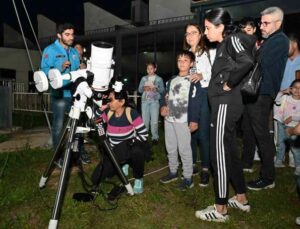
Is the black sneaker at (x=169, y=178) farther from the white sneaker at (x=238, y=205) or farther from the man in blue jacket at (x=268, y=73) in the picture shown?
the man in blue jacket at (x=268, y=73)

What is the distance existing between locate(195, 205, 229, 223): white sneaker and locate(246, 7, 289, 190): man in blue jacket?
1.07 metres

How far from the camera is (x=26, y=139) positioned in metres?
7.26

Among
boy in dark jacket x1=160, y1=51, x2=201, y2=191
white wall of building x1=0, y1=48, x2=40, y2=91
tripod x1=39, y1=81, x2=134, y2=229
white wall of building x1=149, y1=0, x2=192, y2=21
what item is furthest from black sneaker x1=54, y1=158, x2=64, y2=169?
white wall of building x1=0, y1=48, x2=40, y2=91

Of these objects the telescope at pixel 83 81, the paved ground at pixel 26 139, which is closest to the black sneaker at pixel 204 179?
the telescope at pixel 83 81

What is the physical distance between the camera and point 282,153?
4.86 meters

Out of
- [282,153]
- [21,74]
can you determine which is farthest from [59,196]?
[21,74]

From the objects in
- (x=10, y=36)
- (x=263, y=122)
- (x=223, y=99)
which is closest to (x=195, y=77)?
(x=223, y=99)

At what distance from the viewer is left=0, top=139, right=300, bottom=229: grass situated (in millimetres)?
3078

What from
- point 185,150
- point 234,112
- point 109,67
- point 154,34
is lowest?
point 185,150

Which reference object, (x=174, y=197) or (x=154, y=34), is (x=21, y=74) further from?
(x=174, y=197)

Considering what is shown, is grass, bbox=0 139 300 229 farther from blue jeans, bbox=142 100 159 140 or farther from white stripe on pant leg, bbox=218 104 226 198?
blue jeans, bbox=142 100 159 140

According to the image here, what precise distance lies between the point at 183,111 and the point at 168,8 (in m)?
12.0

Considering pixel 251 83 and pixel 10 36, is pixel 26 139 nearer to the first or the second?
pixel 251 83

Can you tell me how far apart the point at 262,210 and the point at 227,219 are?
54 cm
